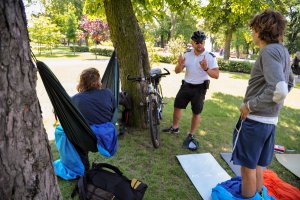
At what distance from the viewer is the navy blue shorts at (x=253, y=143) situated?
1.74m

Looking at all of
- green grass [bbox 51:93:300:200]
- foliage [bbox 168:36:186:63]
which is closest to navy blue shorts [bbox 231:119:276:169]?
green grass [bbox 51:93:300:200]

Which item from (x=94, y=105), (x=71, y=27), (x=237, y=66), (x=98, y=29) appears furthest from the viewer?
(x=71, y=27)

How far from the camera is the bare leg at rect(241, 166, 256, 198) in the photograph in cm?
187

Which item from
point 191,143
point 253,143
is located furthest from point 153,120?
point 253,143

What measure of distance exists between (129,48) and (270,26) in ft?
6.74

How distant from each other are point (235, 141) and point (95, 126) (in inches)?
48.7

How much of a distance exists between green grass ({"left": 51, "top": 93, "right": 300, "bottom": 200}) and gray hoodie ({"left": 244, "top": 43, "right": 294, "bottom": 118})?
110 cm

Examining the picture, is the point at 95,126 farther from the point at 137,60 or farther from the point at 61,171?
the point at 137,60

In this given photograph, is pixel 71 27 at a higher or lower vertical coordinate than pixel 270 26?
higher

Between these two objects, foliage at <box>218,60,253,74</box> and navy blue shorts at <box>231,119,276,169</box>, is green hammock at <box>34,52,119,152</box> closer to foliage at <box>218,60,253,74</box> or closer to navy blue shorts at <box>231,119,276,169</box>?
navy blue shorts at <box>231,119,276,169</box>

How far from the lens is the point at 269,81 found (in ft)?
5.06

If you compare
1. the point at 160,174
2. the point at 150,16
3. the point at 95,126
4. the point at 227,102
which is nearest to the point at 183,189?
the point at 160,174

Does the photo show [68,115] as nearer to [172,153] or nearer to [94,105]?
[94,105]

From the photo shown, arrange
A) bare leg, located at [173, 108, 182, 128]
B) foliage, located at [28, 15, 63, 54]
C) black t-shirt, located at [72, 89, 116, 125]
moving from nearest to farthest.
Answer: black t-shirt, located at [72, 89, 116, 125], bare leg, located at [173, 108, 182, 128], foliage, located at [28, 15, 63, 54]
